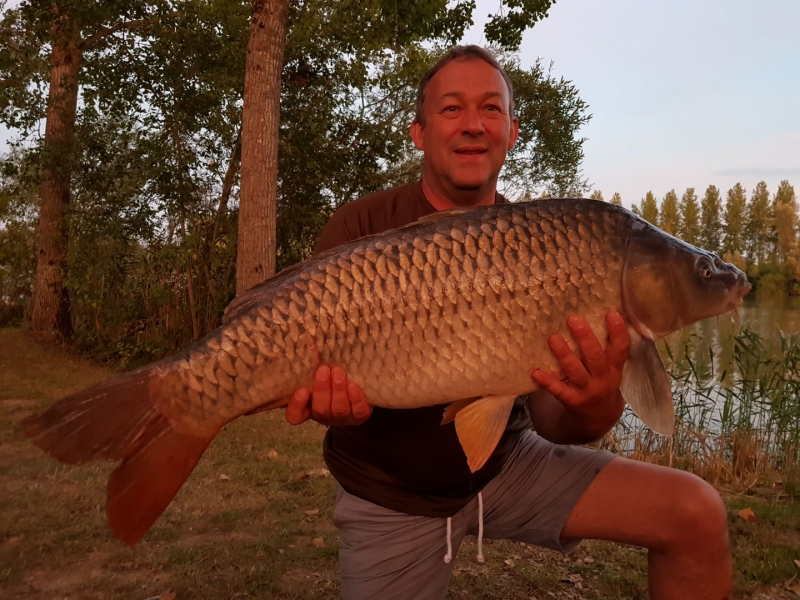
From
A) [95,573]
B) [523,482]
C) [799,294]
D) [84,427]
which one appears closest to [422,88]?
[523,482]

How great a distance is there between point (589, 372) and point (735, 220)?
127ft

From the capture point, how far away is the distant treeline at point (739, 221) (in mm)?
31203

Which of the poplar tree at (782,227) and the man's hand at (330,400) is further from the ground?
the poplar tree at (782,227)

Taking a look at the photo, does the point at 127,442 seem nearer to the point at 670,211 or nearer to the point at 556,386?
the point at 556,386

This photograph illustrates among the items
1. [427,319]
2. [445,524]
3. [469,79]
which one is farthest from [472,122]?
[445,524]

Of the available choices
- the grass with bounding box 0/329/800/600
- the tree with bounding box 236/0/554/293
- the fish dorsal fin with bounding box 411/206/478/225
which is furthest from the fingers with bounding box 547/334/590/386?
the tree with bounding box 236/0/554/293

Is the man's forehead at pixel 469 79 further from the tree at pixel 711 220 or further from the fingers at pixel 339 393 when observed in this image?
the tree at pixel 711 220

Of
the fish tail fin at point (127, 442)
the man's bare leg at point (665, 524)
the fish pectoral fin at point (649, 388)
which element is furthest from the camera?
the man's bare leg at point (665, 524)

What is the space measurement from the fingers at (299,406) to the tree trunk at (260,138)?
343cm

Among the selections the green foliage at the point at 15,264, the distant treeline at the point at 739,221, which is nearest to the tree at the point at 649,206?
the distant treeline at the point at 739,221

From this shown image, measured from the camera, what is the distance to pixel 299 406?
58.1 inches

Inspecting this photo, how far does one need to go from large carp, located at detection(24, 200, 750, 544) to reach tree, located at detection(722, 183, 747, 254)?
3699 centimetres

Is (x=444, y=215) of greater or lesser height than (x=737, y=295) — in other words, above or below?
above

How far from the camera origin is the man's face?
1820 millimetres
